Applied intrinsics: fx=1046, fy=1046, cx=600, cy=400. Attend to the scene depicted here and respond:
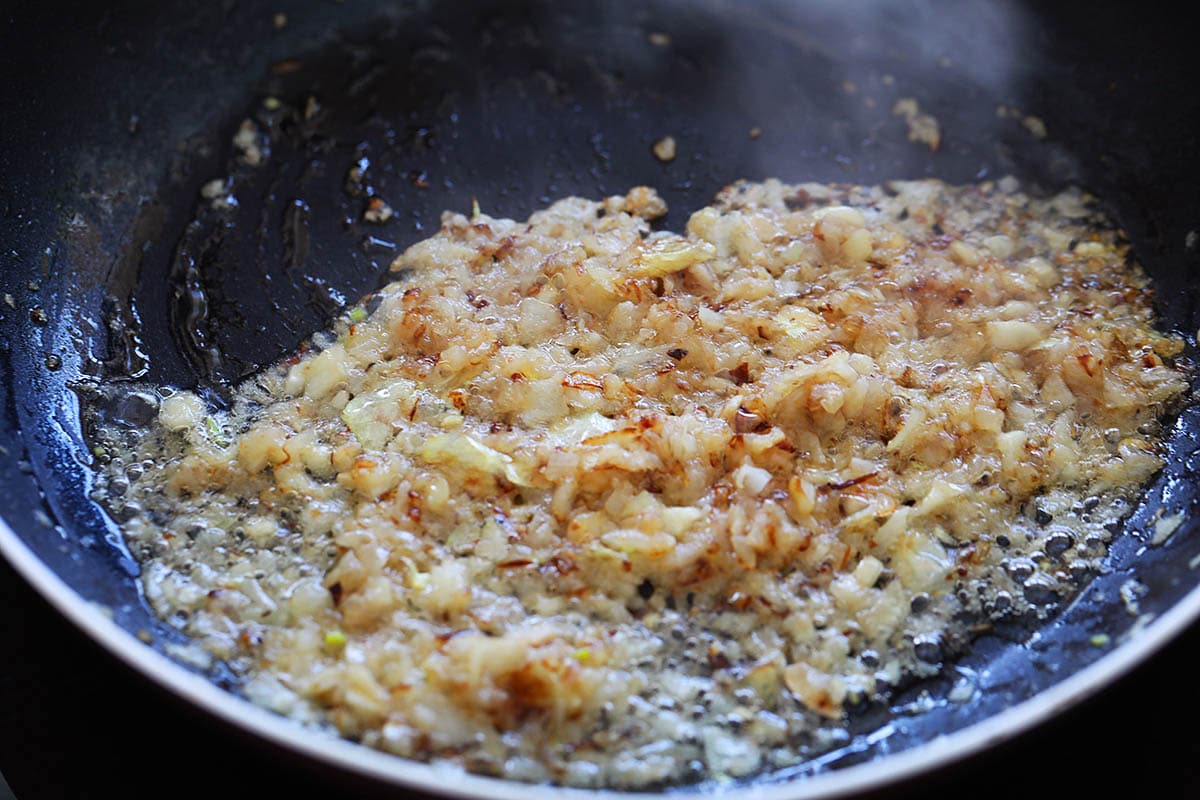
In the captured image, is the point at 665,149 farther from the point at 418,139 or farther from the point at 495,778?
the point at 495,778

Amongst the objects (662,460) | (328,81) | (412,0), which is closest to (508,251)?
(662,460)

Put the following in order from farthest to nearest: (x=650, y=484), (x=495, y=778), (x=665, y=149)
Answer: (x=665, y=149) → (x=650, y=484) → (x=495, y=778)

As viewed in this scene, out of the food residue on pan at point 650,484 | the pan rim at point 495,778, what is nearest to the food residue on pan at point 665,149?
the food residue on pan at point 650,484

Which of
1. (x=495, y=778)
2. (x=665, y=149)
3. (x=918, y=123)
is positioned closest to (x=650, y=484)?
(x=495, y=778)

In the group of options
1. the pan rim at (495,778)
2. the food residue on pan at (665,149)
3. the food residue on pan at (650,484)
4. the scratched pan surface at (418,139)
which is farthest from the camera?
the food residue on pan at (665,149)

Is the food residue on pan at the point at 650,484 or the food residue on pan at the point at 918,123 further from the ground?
the food residue on pan at the point at 918,123

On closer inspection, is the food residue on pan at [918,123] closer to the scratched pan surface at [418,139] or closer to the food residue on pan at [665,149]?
the scratched pan surface at [418,139]
